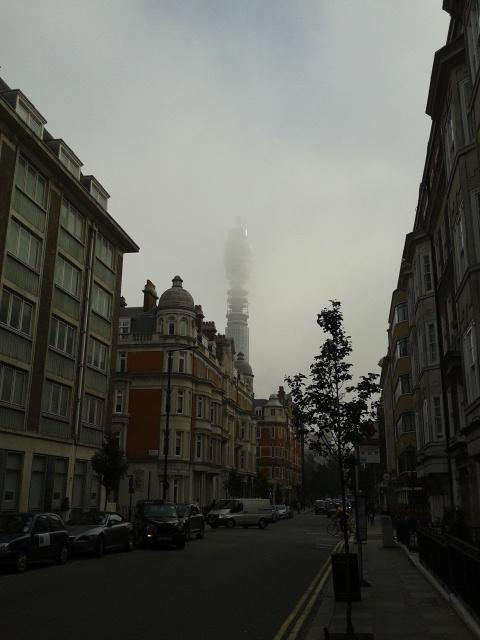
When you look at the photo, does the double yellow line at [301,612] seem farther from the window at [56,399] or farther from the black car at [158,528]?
the window at [56,399]

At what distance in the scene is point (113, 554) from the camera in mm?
21703

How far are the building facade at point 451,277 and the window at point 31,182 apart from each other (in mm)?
17665

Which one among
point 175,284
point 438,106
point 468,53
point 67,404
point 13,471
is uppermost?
point 175,284

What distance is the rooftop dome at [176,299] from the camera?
55706 millimetres

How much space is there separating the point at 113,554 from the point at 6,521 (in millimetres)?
5759

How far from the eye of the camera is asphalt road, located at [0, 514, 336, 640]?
9.07 m

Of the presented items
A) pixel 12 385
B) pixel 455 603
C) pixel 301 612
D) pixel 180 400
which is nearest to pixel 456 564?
pixel 455 603

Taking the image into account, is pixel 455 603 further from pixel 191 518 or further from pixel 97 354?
pixel 97 354

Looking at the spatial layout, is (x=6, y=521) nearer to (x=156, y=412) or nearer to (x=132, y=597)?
(x=132, y=597)

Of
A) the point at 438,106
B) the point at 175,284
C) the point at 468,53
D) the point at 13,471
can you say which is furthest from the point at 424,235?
the point at 175,284

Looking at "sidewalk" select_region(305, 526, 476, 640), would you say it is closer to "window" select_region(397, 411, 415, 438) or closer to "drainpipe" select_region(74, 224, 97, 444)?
"drainpipe" select_region(74, 224, 97, 444)

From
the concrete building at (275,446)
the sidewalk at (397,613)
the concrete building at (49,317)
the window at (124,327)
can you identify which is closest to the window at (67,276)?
the concrete building at (49,317)

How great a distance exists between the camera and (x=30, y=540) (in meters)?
16.5

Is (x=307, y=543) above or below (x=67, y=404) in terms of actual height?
below
